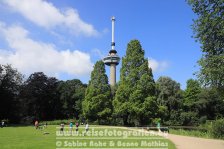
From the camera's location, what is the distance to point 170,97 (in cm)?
6306

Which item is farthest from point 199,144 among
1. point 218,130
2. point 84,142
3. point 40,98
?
point 40,98

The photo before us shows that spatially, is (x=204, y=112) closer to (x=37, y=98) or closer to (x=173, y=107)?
(x=173, y=107)

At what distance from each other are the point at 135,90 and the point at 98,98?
36.7ft

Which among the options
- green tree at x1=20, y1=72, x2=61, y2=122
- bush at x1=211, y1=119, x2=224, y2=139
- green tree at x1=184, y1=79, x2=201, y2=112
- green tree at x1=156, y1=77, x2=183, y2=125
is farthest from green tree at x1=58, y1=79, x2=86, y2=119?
bush at x1=211, y1=119, x2=224, y2=139

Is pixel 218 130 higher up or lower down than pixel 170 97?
lower down

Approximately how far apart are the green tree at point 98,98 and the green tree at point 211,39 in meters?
34.0

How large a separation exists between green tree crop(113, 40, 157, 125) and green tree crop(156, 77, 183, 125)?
44.8 feet

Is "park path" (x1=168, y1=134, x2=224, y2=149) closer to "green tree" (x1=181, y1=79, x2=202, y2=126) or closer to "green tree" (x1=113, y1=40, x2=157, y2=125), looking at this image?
"green tree" (x1=113, y1=40, x2=157, y2=125)

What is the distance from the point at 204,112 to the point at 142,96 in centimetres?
2475

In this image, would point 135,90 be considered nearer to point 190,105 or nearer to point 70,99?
point 190,105

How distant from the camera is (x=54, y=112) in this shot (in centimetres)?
7619

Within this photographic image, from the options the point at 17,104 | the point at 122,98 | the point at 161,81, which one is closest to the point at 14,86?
the point at 17,104

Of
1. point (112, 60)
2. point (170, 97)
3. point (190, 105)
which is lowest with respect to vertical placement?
point (190, 105)

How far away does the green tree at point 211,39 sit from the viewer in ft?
69.4
